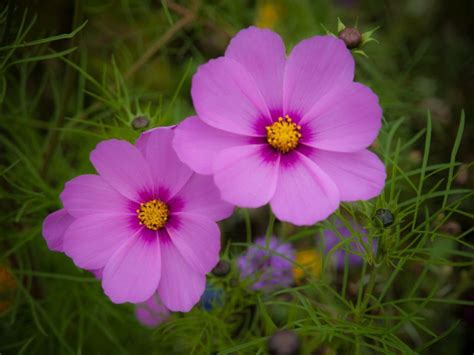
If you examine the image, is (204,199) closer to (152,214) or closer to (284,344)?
(152,214)

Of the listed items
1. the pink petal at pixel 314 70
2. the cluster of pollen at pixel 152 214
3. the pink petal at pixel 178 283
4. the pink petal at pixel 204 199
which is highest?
the pink petal at pixel 314 70

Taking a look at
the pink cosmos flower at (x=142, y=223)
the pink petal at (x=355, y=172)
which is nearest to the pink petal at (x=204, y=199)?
the pink cosmos flower at (x=142, y=223)

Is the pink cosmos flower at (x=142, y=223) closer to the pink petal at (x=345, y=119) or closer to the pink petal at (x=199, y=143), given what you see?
the pink petal at (x=199, y=143)

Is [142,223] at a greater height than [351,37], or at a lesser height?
lesser

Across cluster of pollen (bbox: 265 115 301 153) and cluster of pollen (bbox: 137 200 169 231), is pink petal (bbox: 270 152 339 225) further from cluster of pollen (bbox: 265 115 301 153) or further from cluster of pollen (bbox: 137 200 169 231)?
cluster of pollen (bbox: 137 200 169 231)

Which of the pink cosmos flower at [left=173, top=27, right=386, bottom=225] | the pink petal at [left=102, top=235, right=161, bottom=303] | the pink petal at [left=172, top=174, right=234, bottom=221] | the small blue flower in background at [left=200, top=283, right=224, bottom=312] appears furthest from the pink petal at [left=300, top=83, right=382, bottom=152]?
the small blue flower in background at [left=200, top=283, right=224, bottom=312]

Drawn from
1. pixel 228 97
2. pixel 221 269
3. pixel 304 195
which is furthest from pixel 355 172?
pixel 221 269

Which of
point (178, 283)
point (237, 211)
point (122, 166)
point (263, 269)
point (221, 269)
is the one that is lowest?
point (237, 211)
